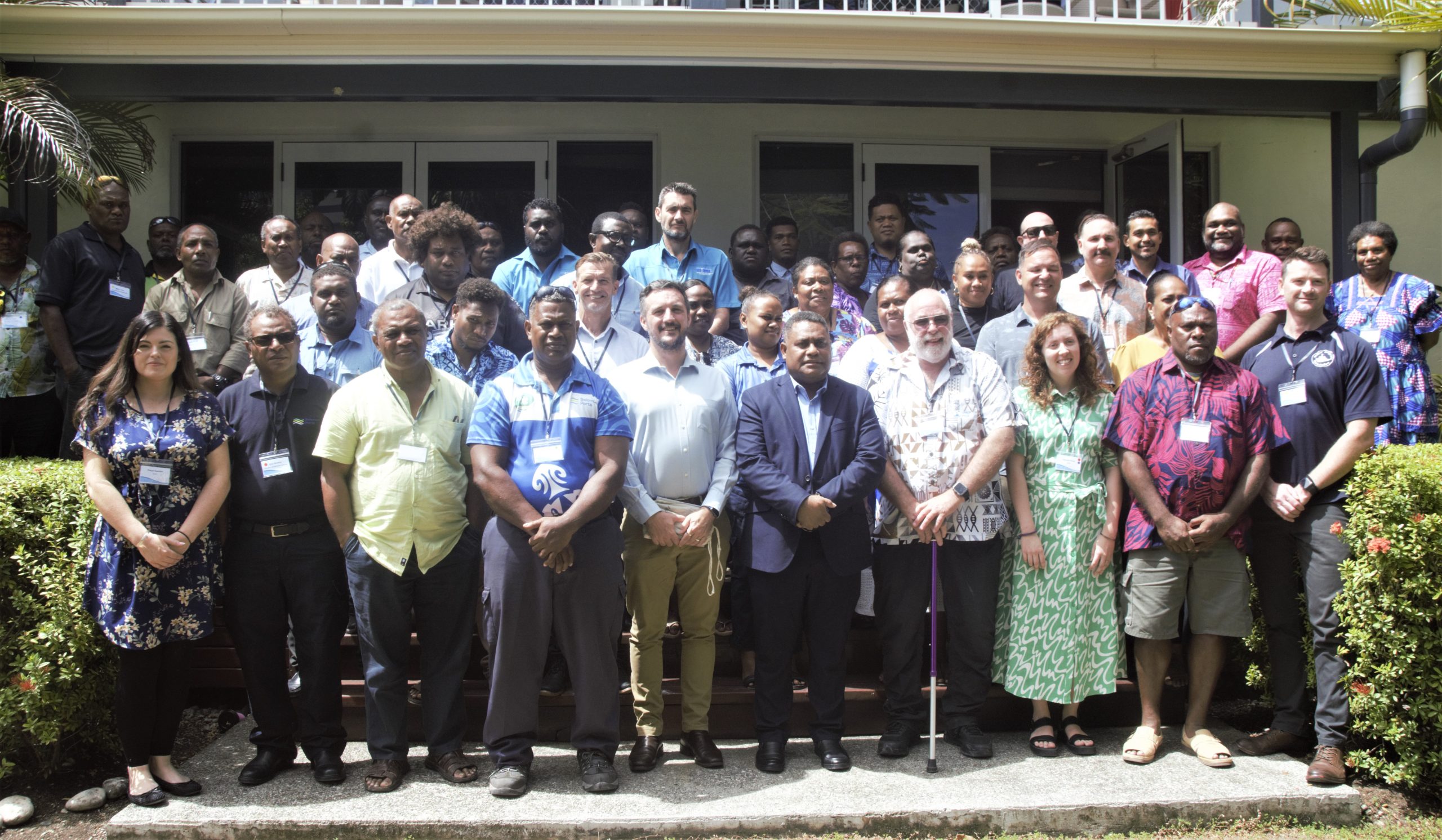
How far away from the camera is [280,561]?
4367 millimetres

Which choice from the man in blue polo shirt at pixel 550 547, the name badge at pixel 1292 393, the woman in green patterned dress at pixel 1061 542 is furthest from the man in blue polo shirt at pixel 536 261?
the name badge at pixel 1292 393

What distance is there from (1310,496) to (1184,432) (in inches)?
25.2

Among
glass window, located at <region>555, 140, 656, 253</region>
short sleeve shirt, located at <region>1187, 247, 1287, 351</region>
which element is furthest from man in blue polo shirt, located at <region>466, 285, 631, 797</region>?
glass window, located at <region>555, 140, 656, 253</region>

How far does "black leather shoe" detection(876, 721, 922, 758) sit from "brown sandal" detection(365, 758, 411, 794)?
217cm

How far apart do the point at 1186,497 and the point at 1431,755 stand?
56.8 inches

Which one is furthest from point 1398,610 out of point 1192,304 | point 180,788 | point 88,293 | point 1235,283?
point 88,293

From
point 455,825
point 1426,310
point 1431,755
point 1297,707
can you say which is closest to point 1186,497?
point 1297,707

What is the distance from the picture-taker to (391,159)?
8.65 meters

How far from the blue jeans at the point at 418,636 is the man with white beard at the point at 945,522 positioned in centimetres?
192

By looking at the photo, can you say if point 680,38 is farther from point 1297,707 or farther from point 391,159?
point 1297,707

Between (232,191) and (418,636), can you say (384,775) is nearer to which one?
(418,636)

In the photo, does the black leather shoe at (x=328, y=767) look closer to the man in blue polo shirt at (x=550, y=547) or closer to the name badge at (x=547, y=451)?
the man in blue polo shirt at (x=550, y=547)

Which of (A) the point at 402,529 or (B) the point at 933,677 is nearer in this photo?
(A) the point at 402,529

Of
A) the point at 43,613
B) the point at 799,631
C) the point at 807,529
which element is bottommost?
the point at 799,631
